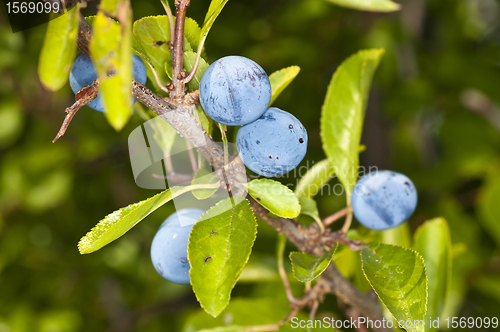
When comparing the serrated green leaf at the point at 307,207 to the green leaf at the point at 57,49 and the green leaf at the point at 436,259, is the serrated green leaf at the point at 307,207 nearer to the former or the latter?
the green leaf at the point at 436,259

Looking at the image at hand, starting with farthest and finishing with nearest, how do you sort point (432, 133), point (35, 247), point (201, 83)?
point (432, 133)
point (35, 247)
point (201, 83)

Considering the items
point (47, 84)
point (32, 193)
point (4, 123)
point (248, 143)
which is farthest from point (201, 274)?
point (4, 123)

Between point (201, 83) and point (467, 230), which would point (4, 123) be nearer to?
point (201, 83)

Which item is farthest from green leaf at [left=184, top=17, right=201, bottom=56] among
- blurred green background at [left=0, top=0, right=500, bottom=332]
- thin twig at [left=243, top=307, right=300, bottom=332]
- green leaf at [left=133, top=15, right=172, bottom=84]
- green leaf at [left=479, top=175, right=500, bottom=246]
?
green leaf at [left=479, top=175, right=500, bottom=246]

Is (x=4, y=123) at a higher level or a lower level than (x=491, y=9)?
lower

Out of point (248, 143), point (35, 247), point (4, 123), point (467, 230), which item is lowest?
point (35, 247)

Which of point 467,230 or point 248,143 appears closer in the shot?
point 248,143

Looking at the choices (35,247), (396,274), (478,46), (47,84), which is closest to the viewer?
(47,84)
